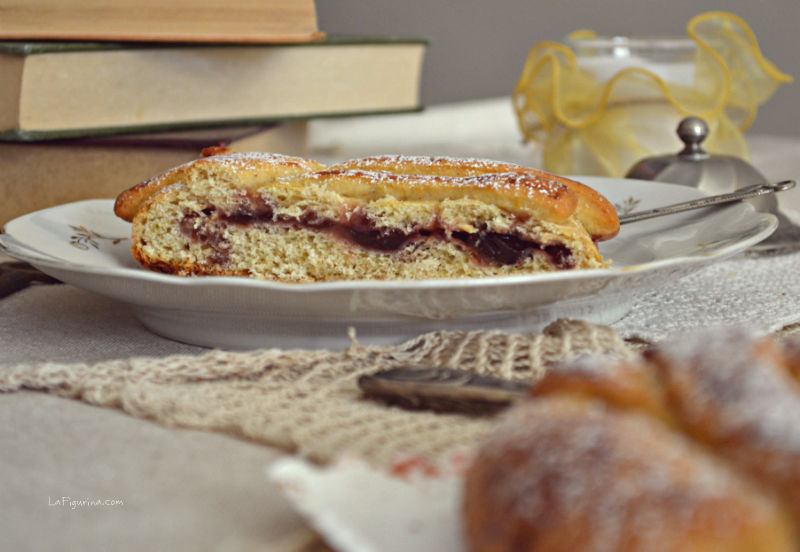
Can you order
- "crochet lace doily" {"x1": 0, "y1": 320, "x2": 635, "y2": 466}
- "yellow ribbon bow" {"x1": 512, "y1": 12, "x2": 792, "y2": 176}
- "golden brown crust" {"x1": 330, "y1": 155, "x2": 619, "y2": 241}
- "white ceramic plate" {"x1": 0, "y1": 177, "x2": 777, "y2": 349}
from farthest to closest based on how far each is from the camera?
"yellow ribbon bow" {"x1": 512, "y1": 12, "x2": 792, "y2": 176}, "golden brown crust" {"x1": 330, "y1": 155, "x2": 619, "y2": 241}, "white ceramic plate" {"x1": 0, "y1": 177, "x2": 777, "y2": 349}, "crochet lace doily" {"x1": 0, "y1": 320, "x2": 635, "y2": 466}

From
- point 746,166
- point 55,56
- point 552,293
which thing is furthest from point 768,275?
point 55,56

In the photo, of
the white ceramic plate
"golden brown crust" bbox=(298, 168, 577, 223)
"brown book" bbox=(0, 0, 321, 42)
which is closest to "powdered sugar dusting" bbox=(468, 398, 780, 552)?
the white ceramic plate

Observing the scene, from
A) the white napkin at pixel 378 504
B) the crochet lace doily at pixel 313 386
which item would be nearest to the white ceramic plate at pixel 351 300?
the crochet lace doily at pixel 313 386

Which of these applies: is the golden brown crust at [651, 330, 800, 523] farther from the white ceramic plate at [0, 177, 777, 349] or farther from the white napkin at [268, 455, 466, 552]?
the white ceramic plate at [0, 177, 777, 349]

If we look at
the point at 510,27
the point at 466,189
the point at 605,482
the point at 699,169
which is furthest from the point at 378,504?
the point at 510,27

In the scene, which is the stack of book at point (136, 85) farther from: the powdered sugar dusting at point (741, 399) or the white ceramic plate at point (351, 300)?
the powdered sugar dusting at point (741, 399)

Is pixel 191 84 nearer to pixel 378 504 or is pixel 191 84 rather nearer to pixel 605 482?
pixel 378 504

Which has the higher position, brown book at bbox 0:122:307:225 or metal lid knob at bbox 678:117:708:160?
metal lid knob at bbox 678:117:708:160

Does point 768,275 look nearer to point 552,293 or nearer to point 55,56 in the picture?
point 552,293
